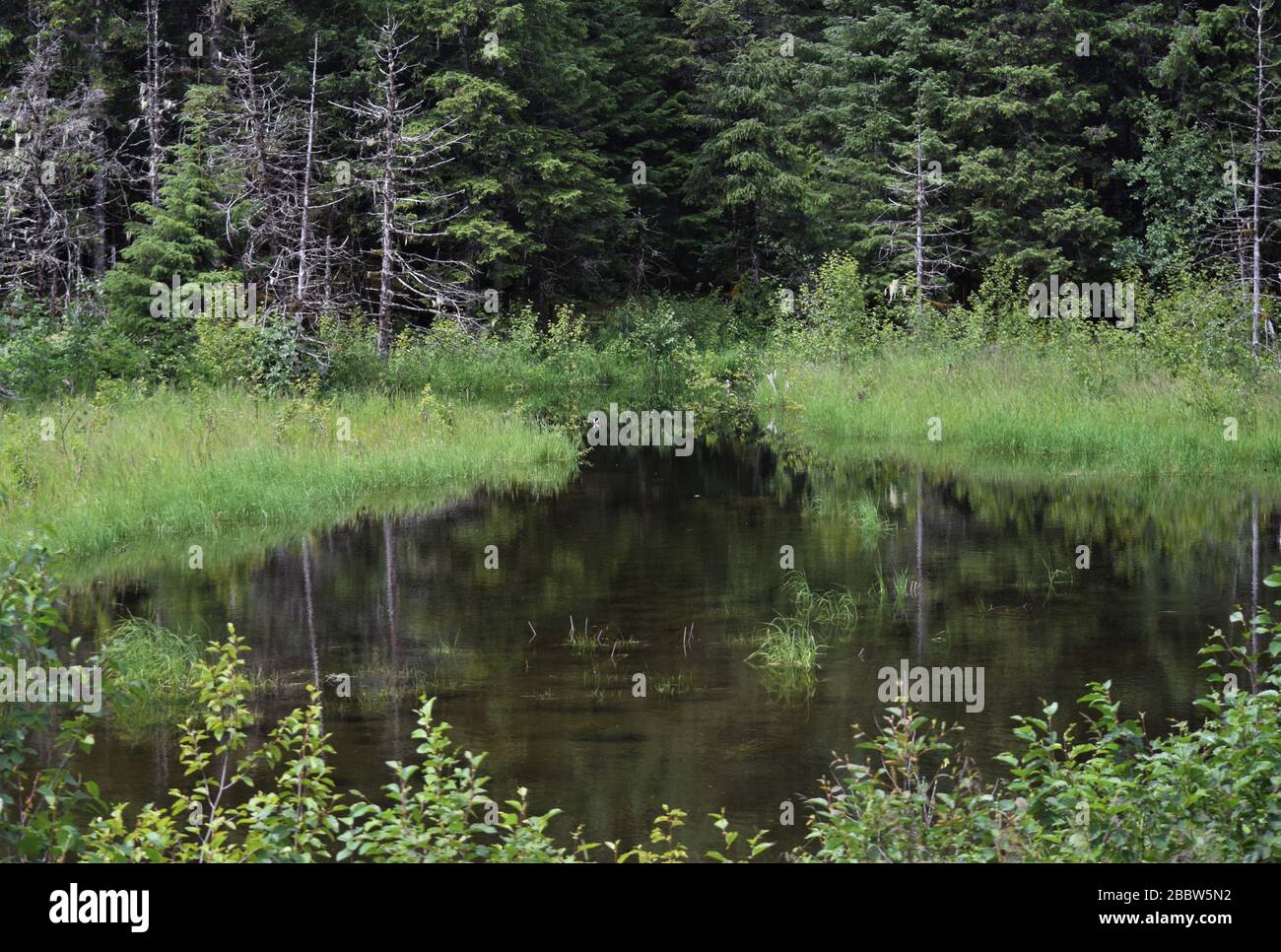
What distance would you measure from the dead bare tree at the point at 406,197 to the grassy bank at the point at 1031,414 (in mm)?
8048

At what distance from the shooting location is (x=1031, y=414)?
2183cm

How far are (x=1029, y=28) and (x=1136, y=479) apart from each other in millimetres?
21210

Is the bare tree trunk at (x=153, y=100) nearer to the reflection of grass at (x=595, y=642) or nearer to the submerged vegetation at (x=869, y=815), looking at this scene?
the reflection of grass at (x=595, y=642)

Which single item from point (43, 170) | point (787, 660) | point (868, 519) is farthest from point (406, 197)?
point (787, 660)

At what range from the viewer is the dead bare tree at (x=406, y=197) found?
90.5 feet

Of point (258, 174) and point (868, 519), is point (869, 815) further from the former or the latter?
point (258, 174)

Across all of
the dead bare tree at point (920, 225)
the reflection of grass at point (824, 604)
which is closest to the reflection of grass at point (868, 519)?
the reflection of grass at point (824, 604)

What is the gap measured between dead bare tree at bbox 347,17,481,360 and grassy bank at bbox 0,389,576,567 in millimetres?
5890

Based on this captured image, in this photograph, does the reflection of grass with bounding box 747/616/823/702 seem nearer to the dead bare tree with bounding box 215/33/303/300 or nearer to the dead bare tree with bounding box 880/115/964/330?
the dead bare tree with bounding box 215/33/303/300

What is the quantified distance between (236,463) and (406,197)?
15117 millimetres

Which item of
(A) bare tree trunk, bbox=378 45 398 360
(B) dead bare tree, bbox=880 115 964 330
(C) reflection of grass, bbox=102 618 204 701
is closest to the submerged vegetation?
(C) reflection of grass, bbox=102 618 204 701

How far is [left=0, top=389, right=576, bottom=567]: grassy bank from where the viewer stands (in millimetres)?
14844
